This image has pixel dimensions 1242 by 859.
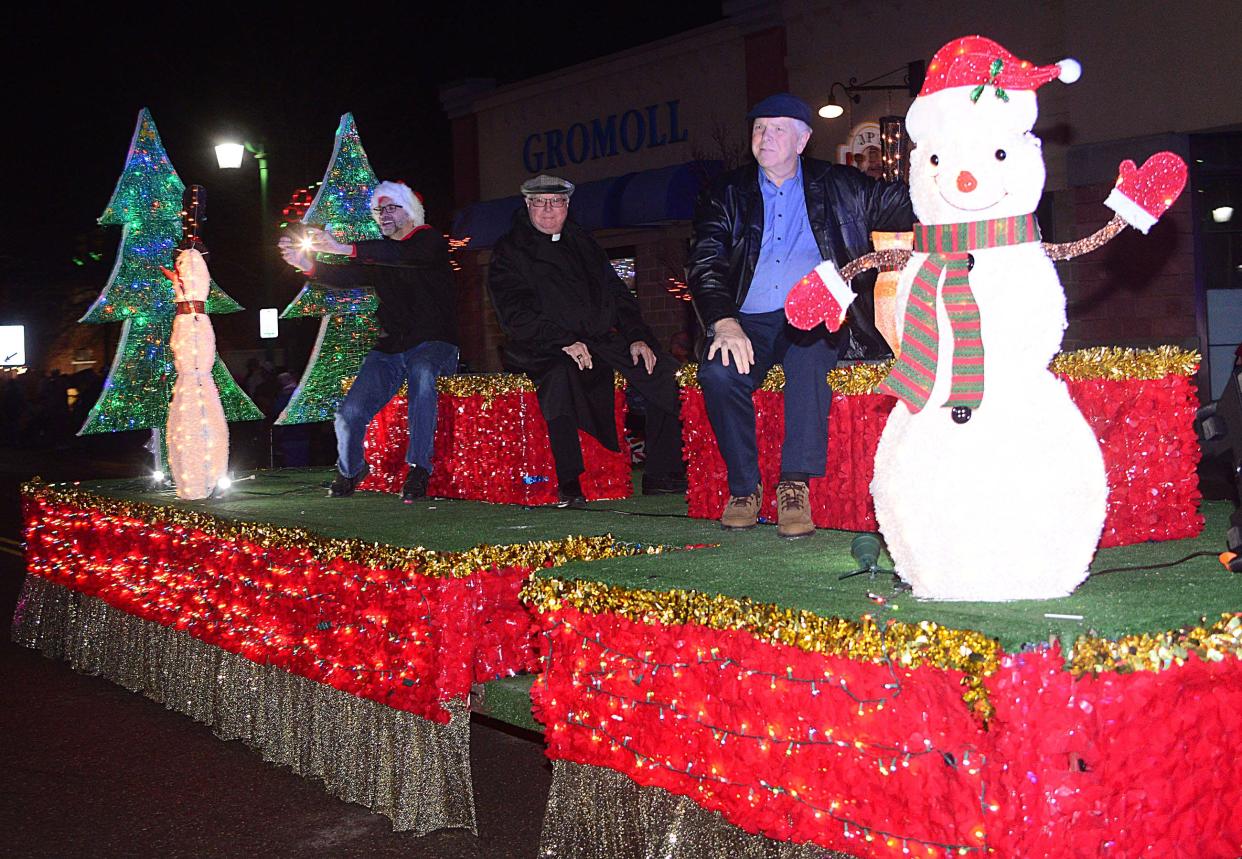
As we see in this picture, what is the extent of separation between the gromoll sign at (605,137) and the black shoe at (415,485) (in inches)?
542

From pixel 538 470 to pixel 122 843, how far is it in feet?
9.34

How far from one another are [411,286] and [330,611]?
2.68 m

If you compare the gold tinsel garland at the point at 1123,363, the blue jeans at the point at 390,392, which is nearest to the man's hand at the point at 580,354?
the blue jeans at the point at 390,392

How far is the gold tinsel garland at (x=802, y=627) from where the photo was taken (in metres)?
2.94

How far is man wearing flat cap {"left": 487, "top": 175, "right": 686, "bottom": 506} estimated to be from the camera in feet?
22.8

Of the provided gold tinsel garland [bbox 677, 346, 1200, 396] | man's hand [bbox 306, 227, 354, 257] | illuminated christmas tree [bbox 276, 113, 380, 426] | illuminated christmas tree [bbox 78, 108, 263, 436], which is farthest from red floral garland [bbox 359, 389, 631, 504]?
gold tinsel garland [bbox 677, 346, 1200, 396]

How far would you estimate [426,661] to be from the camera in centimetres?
503

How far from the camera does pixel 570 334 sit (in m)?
6.99

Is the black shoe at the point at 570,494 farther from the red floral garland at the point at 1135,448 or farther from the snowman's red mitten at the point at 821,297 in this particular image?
the snowman's red mitten at the point at 821,297

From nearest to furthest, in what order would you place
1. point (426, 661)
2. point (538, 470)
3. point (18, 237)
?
point (426, 661)
point (538, 470)
point (18, 237)

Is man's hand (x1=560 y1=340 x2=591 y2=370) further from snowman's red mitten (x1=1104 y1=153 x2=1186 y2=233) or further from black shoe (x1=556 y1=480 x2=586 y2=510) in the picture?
snowman's red mitten (x1=1104 y1=153 x2=1186 y2=233)

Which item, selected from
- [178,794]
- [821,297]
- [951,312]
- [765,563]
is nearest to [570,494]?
[178,794]

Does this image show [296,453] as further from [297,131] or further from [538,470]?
[297,131]

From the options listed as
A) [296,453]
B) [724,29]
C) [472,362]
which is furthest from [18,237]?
[296,453]
